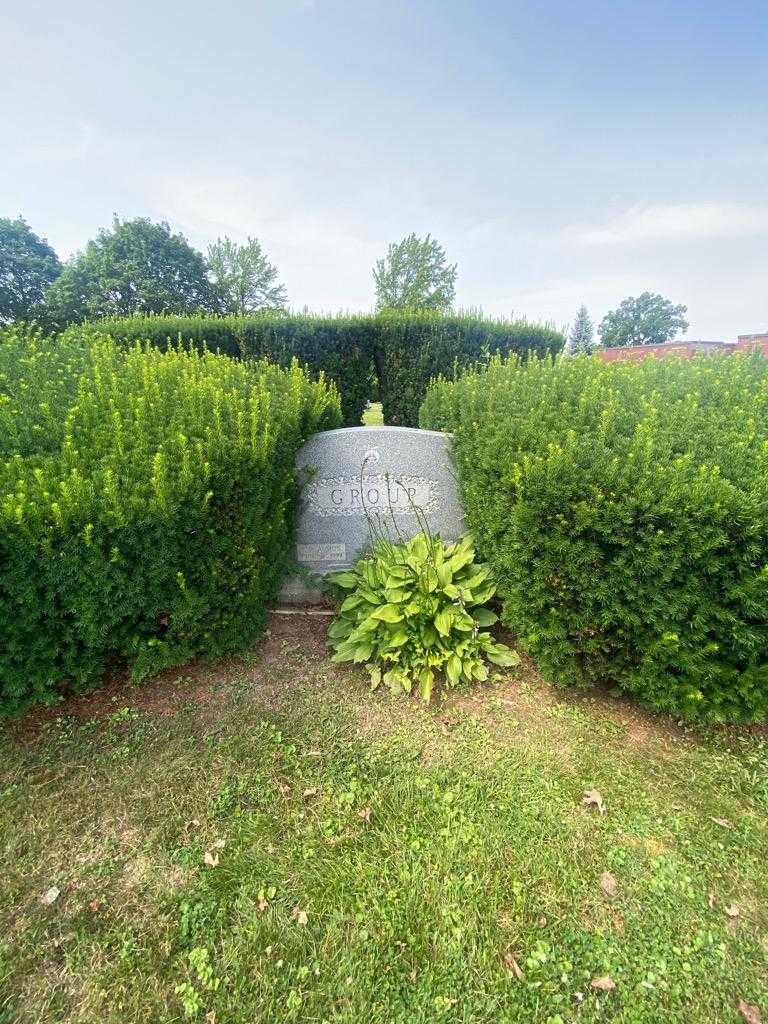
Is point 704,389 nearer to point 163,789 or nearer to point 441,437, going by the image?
point 441,437

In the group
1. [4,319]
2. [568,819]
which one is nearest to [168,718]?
[568,819]

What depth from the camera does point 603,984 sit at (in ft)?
5.07

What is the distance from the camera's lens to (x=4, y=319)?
27.9 meters

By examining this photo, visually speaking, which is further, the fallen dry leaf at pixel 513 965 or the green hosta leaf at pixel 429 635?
the green hosta leaf at pixel 429 635

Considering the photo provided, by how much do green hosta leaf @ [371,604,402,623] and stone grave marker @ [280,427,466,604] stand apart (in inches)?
40.6

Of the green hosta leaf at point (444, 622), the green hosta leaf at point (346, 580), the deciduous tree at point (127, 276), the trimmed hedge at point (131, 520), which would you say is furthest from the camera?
the deciduous tree at point (127, 276)

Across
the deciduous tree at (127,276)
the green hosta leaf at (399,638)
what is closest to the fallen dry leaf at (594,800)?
the green hosta leaf at (399,638)

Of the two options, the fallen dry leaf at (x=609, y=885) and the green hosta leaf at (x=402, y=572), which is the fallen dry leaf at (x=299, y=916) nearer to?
the fallen dry leaf at (x=609, y=885)

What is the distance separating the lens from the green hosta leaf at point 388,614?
2.95 m

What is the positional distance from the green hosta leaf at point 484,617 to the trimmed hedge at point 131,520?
1439 millimetres

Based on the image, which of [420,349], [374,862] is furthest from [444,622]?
[420,349]

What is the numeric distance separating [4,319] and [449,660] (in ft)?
119

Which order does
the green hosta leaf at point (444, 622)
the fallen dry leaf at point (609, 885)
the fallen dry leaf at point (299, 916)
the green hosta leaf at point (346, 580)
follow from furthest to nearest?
the green hosta leaf at point (346, 580) < the green hosta leaf at point (444, 622) < the fallen dry leaf at point (609, 885) < the fallen dry leaf at point (299, 916)

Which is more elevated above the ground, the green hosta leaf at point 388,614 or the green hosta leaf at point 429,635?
the green hosta leaf at point 388,614
